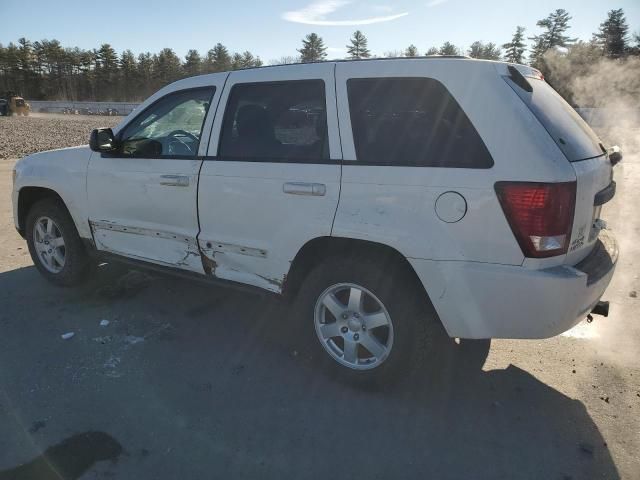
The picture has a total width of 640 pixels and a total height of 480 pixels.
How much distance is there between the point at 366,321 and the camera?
9.99 ft

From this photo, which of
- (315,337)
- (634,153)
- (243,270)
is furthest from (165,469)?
(634,153)

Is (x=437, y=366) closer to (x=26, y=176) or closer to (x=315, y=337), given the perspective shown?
(x=315, y=337)

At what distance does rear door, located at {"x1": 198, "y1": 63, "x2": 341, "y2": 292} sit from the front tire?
1.68 m

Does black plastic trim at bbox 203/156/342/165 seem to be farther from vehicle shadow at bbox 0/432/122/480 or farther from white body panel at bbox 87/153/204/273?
vehicle shadow at bbox 0/432/122/480

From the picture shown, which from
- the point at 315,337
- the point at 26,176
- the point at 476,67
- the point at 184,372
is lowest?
the point at 184,372

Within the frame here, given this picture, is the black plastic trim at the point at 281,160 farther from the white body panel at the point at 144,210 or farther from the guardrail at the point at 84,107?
the guardrail at the point at 84,107

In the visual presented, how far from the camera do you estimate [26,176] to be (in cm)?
461

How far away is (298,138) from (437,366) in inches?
71.0

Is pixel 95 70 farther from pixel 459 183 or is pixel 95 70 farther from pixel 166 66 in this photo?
pixel 459 183

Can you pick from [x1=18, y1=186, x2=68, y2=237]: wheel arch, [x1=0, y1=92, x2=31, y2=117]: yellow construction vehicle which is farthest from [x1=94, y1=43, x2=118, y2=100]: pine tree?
[x1=18, y1=186, x2=68, y2=237]: wheel arch

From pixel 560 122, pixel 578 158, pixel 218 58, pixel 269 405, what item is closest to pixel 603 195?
pixel 578 158

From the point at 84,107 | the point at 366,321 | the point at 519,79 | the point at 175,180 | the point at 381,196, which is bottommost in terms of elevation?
the point at 84,107

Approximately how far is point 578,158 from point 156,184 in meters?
2.90

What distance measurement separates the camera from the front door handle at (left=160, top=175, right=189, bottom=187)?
3.60m
